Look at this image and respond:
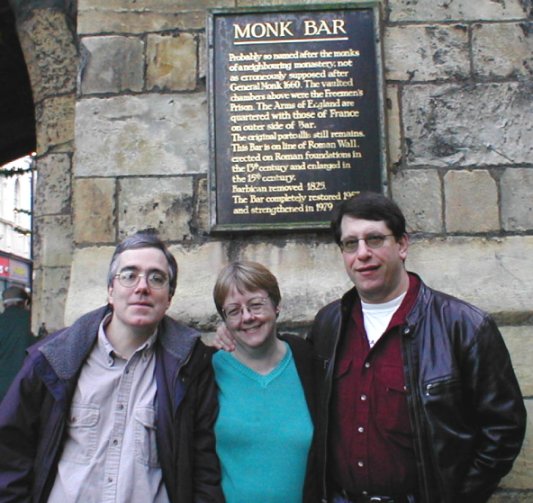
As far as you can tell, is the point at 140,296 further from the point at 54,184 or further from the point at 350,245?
the point at 54,184

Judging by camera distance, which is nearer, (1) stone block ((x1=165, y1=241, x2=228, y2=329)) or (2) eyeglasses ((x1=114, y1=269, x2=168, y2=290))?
(2) eyeglasses ((x1=114, y1=269, x2=168, y2=290))

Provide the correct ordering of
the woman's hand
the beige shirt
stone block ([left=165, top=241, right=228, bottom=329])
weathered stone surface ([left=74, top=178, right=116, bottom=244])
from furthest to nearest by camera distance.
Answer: weathered stone surface ([left=74, top=178, right=116, bottom=244]) → stone block ([left=165, top=241, right=228, bottom=329]) → the woman's hand → the beige shirt

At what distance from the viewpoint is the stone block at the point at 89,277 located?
314 cm

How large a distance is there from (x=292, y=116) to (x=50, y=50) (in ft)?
6.96

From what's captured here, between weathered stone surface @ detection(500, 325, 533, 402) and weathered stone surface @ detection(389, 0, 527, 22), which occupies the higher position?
weathered stone surface @ detection(389, 0, 527, 22)

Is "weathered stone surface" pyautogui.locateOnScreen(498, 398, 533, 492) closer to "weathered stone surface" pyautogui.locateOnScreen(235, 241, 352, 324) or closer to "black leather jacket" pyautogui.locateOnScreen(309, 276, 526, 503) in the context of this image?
"black leather jacket" pyautogui.locateOnScreen(309, 276, 526, 503)

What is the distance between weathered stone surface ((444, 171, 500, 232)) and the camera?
125 inches

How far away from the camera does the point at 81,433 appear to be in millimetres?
1966

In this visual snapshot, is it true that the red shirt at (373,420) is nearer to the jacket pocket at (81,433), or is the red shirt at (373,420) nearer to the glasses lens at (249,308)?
the glasses lens at (249,308)

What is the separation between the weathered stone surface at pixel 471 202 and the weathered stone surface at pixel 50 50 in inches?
108

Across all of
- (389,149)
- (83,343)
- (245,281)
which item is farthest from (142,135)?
(83,343)

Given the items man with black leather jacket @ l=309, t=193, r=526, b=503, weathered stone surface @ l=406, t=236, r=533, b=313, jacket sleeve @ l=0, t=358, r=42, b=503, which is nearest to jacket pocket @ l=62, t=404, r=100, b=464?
jacket sleeve @ l=0, t=358, r=42, b=503

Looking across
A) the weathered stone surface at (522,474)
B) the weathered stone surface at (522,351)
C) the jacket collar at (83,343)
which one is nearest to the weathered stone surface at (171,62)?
the jacket collar at (83,343)

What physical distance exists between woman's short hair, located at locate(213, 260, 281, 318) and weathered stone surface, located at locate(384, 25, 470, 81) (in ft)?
5.40
